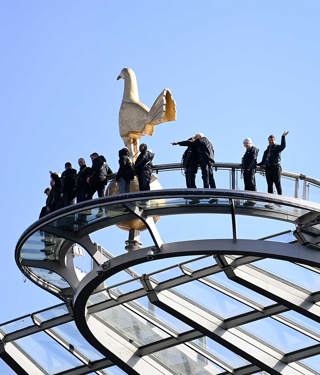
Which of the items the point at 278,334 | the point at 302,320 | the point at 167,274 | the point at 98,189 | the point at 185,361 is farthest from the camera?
the point at 185,361

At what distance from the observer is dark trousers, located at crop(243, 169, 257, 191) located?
36.8m

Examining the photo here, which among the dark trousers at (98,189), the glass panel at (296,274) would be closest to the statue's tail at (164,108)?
the dark trousers at (98,189)

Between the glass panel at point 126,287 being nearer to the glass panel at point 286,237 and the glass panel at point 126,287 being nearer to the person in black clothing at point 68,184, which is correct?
the person in black clothing at point 68,184

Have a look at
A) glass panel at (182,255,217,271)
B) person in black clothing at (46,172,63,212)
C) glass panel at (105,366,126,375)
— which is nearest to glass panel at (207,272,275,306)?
glass panel at (182,255,217,271)

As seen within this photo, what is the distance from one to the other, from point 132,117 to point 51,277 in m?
4.64

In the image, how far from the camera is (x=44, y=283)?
4109 cm

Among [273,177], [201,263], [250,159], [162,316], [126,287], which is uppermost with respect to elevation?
[250,159]

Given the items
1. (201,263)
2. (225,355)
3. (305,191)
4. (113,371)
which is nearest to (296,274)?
(201,263)

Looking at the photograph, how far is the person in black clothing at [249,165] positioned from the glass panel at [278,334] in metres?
5.96

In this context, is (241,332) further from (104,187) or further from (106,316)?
(104,187)

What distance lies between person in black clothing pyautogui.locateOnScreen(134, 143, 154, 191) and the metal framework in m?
0.66

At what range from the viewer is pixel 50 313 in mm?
43438

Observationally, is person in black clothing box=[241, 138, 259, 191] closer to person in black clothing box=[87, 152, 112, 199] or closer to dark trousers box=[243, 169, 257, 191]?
dark trousers box=[243, 169, 257, 191]

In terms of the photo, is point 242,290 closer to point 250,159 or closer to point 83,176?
point 250,159
